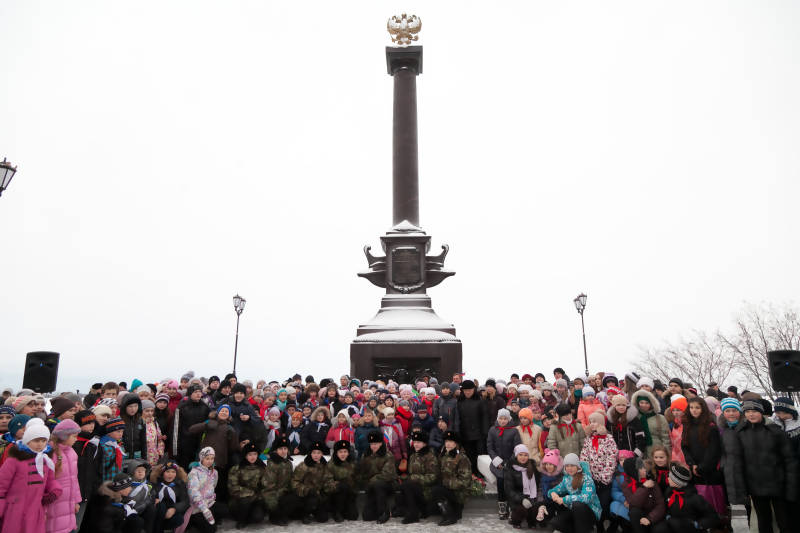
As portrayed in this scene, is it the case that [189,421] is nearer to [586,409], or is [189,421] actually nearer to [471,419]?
[471,419]

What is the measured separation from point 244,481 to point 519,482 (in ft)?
13.8

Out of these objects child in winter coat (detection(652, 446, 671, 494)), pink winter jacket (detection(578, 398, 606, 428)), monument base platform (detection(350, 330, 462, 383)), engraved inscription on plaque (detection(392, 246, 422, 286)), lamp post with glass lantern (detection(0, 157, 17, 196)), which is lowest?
child in winter coat (detection(652, 446, 671, 494))

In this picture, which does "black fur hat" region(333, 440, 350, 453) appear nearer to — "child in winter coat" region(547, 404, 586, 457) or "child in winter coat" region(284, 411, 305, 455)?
"child in winter coat" region(284, 411, 305, 455)

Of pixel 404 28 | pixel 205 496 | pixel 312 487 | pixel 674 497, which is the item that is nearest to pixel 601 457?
pixel 674 497

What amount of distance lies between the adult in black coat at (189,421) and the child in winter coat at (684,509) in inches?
272

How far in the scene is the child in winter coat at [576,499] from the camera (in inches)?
288

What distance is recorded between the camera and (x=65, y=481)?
594 centimetres

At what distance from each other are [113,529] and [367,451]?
393 cm

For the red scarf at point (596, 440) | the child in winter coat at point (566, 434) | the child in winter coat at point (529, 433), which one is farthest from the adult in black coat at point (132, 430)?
the red scarf at point (596, 440)

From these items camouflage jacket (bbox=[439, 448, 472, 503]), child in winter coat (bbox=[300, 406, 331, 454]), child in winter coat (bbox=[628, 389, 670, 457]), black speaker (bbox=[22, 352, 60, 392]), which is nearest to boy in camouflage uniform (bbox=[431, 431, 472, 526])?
camouflage jacket (bbox=[439, 448, 472, 503])

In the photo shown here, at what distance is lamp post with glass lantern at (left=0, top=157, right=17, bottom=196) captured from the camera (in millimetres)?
9664

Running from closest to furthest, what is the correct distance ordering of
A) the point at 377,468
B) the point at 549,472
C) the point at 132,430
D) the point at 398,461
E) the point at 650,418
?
the point at 132,430
the point at 549,472
the point at 650,418
the point at 377,468
the point at 398,461

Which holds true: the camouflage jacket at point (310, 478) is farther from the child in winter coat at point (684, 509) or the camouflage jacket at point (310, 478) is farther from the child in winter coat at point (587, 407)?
the child in winter coat at point (684, 509)

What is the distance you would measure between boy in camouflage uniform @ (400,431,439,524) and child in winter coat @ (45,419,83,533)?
4493 millimetres
